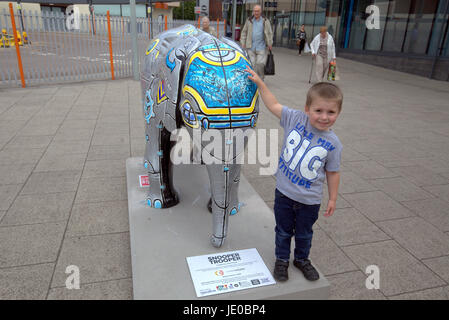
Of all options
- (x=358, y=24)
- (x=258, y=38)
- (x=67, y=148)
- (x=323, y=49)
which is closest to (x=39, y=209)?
(x=67, y=148)

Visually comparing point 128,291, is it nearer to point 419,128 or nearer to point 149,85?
point 149,85

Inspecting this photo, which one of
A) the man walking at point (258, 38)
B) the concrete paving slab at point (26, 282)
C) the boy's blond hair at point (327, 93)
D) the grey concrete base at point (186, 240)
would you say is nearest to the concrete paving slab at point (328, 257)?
the grey concrete base at point (186, 240)

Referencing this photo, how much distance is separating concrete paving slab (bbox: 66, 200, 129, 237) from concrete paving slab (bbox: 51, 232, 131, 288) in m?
0.09

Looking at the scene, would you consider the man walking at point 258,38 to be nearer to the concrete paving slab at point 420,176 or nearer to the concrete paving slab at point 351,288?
the concrete paving slab at point 420,176

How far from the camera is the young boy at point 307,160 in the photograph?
6.20 feet

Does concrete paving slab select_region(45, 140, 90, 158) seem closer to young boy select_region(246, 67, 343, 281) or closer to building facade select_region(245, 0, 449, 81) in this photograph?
young boy select_region(246, 67, 343, 281)

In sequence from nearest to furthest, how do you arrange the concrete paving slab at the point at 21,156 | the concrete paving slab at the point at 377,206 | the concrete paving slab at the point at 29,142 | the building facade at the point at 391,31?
the concrete paving slab at the point at 377,206 < the concrete paving slab at the point at 21,156 < the concrete paving slab at the point at 29,142 < the building facade at the point at 391,31

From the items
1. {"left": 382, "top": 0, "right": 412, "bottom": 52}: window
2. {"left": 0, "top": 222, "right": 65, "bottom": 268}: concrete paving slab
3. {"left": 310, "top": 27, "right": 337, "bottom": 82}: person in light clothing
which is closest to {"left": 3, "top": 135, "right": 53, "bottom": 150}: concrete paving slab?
{"left": 0, "top": 222, "right": 65, "bottom": 268}: concrete paving slab

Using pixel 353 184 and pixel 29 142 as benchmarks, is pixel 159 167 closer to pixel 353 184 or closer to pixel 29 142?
pixel 353 184

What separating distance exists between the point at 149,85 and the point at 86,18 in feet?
25.1

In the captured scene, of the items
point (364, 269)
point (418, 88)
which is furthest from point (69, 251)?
point (418, 88)

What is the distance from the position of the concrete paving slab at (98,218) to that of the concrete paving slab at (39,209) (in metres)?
0.12

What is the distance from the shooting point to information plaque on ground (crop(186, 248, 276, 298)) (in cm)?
214

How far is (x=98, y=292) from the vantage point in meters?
2.26
